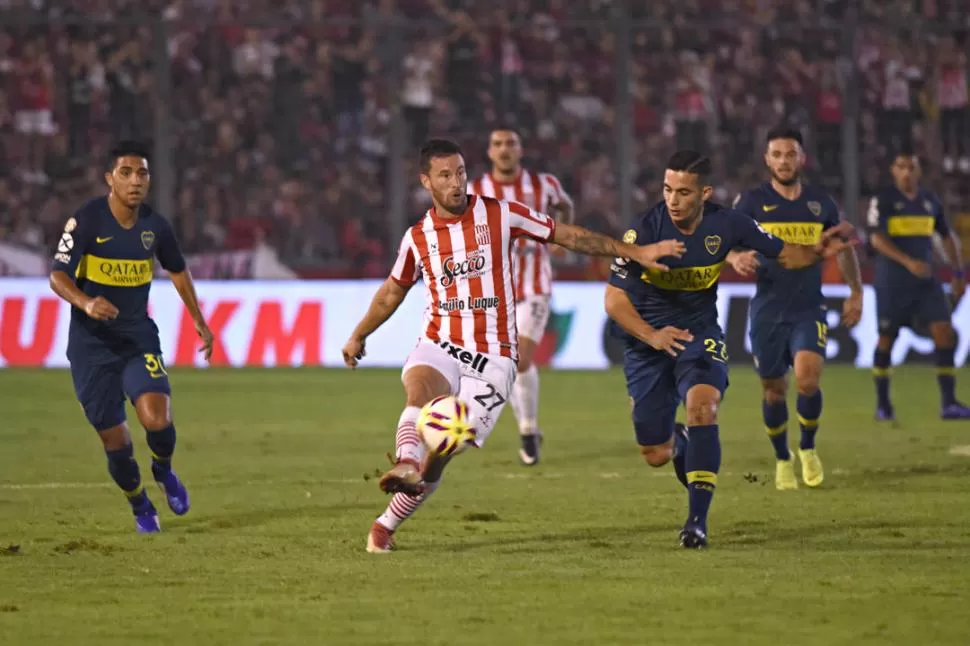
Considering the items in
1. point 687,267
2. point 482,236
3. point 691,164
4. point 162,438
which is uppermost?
point 691,164

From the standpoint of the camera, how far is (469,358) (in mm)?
8234

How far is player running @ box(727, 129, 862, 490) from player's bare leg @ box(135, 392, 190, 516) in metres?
3.85

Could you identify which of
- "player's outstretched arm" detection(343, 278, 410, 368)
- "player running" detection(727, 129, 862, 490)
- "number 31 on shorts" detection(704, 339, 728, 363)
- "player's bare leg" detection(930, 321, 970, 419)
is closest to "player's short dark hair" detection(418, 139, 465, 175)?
"player's outstretched arm" detection(343, 278, 410, 368)

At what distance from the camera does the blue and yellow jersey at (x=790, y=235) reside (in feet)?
36.1

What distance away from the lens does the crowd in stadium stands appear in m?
22.2

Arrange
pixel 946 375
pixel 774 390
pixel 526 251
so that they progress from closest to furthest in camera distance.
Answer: pixel 774 390 → pixel 526 251 → pixel 946 375

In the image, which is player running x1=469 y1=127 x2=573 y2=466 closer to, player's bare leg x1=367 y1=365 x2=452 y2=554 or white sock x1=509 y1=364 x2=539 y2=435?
white sock x1=509 y1=364 x2=539 y2=435

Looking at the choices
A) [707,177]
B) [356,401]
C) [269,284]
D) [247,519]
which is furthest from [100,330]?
[269,284]

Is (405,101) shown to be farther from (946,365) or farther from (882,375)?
(946,365)

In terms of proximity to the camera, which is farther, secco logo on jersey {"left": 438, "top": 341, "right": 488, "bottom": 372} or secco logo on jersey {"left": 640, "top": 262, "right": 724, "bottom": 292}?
secco logo on jersey {"left": 640, "top": 262, "right": 724, "bottom": 292}

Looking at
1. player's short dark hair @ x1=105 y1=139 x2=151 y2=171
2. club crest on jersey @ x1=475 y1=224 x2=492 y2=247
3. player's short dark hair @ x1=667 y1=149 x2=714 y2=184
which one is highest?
player's short dark hair @ x1=105 y1=139 x2=151 y2=171

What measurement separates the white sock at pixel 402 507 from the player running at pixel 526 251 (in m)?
4.50

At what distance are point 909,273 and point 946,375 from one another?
1016mm

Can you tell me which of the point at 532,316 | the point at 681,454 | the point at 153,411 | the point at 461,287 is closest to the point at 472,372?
the point at 461,287
